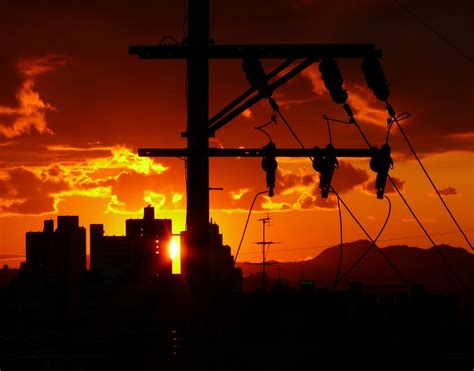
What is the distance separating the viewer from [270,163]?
20.3 m

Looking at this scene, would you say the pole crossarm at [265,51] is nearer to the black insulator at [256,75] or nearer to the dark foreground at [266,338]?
the black insulator at [256,75]

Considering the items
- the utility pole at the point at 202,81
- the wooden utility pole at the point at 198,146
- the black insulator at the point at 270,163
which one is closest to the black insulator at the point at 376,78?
the utility pole at the point at 202,81

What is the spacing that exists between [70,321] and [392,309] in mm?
9800

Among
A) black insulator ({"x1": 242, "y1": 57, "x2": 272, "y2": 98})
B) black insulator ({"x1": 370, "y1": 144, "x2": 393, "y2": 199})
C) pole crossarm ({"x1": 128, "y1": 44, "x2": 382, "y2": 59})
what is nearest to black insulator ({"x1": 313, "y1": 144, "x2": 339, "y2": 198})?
black insulator ({"x1": 370, "y1": 144, "x2": 393, "y2": 199})

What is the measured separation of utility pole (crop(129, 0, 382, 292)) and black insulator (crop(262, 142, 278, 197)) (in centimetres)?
137

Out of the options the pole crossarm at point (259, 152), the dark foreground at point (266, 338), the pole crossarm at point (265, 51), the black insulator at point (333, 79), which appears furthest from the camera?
the pole crossarm at point (259, 152)

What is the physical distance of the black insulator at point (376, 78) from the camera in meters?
19.2

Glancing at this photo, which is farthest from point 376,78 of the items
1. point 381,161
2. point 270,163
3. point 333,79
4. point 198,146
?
point 198,146

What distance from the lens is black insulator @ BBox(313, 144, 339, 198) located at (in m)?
20.5

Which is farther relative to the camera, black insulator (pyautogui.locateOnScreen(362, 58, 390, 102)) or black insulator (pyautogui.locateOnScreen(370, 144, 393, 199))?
black insulator (pyautogui.locateOnScreen(370, 144, 393, 199))

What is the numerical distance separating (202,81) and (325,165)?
3.68 meters

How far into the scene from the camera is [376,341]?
59.4 feet

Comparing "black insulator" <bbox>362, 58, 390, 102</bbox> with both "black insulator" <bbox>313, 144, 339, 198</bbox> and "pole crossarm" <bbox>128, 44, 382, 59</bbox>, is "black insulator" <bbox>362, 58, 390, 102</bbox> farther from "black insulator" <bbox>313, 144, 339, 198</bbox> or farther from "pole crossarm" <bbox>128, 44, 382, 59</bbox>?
"black insulator" <bbox>313, 144, 339, 198</bbox>

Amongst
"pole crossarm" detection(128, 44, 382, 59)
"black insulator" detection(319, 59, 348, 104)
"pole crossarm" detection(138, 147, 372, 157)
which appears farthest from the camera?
"pole crossarm" detection(138, 147, 372, 157)
